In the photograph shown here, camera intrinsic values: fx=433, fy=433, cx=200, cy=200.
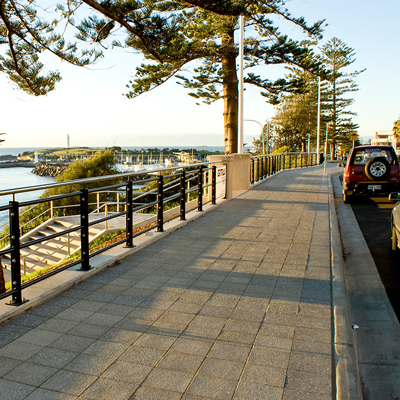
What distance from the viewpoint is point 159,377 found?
308cm

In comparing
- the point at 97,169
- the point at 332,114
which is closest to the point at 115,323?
the point at 97,169

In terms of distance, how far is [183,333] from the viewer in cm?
380

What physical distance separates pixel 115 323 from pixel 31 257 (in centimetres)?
1574

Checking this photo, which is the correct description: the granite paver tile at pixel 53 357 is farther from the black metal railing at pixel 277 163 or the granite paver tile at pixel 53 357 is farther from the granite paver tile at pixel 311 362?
the black metal railing at pixel 277 163

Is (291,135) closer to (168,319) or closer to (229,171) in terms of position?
(229,171)

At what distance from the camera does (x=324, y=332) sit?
3.87m

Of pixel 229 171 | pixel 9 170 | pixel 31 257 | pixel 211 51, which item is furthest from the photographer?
pixel 9 170

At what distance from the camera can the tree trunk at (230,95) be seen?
20.9 m

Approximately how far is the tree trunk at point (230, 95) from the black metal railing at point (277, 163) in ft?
5.86

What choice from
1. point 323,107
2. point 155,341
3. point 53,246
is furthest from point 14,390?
point 323,107

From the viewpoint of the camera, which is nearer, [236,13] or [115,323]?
[115,323]

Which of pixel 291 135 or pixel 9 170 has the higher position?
pixel 291 135

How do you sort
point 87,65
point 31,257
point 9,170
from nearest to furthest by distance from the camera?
point 87,65, point 31,257, point 9,170

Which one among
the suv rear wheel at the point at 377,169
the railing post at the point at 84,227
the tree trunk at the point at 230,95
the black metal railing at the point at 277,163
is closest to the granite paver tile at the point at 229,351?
the railing post at the point at 84,227
